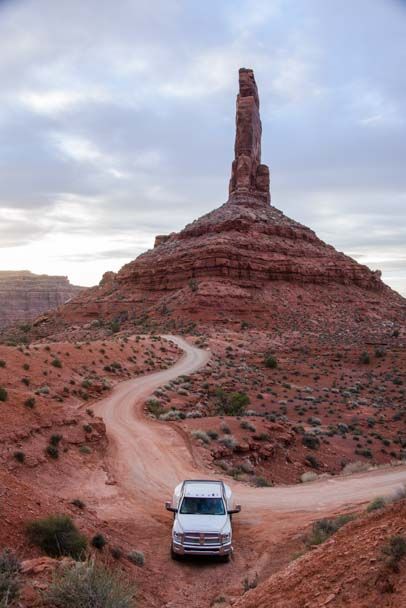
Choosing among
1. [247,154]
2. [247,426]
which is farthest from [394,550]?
[247,154]

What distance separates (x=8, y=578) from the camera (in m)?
6.34

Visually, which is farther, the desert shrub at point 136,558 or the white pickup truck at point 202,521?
the white pickup truck at point 202,521

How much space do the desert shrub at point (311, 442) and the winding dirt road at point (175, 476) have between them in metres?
4.64

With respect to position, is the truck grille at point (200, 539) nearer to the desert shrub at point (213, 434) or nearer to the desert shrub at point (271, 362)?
the desert shrub at point (213, 434)

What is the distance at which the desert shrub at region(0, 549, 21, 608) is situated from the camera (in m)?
5.88

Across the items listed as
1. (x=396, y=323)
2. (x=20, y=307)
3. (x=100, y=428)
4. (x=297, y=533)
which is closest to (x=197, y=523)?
(x=297, y=533)

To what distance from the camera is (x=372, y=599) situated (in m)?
5.36

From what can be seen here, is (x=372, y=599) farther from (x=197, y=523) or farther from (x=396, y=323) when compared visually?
(x=396, y=323)

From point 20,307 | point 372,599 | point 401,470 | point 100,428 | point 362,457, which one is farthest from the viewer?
point 20,307

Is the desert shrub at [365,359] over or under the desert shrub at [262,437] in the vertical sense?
over

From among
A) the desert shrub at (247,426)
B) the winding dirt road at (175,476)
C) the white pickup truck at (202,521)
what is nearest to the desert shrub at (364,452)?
the winding dirt road at (175,476)

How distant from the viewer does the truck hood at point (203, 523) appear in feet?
33.1

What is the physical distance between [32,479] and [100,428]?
497 centimetres

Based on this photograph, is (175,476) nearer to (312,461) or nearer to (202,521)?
(202,521)
